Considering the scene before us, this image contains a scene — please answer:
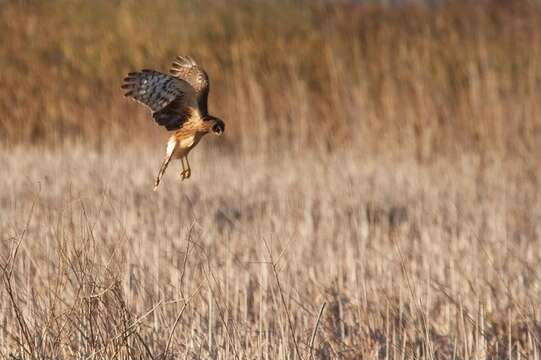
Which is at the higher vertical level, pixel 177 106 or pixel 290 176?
pixel 290 176

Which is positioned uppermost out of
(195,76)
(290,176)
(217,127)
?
(290,176)

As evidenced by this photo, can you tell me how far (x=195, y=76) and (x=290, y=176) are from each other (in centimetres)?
494

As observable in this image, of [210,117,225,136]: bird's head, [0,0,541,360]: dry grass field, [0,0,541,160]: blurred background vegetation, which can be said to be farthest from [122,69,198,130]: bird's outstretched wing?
[0,0,541,160]: blurred background vegetation

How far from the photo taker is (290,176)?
23.5ft

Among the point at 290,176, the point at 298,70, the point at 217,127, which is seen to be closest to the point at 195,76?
the point at 217,127

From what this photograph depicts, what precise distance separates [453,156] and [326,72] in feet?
5.10

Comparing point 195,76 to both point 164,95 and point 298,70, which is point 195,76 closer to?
point 164,95

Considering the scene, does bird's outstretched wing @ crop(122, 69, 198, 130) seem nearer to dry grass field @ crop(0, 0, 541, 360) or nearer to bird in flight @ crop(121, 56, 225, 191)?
bird in flight @ crop(121, 56, 225, 191)

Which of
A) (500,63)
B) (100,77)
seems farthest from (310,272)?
(100,77)

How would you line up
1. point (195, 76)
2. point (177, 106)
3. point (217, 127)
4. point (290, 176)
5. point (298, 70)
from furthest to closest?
point (298, 70)
point (290, 176)
point (195, 76)
point (177, 106)
point (217, 127)

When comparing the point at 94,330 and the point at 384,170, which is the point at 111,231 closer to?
the point at 94,330

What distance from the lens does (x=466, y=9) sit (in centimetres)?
906

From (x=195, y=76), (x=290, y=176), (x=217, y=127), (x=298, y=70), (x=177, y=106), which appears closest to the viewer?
(x=217, y=127)

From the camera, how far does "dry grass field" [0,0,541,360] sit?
3.58 metres
